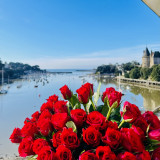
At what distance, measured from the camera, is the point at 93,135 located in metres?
0.44

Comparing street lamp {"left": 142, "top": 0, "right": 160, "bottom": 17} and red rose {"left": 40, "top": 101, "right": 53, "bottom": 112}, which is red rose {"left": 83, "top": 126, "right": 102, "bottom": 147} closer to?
red rose {"left": 40, "top": 101, "right": 53, "bottom": 112}

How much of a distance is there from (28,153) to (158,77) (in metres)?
24.0

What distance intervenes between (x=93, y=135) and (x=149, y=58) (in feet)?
113

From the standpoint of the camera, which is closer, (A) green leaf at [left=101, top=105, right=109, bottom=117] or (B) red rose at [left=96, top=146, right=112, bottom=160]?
(B) red rose at [left=96, top=146, right=112, bottom=160]

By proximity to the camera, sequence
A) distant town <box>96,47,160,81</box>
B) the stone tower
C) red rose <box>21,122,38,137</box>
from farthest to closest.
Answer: the stone tower, distant town <box>96,47,160,81</box>, red rose <box>21,122,38,137</box>

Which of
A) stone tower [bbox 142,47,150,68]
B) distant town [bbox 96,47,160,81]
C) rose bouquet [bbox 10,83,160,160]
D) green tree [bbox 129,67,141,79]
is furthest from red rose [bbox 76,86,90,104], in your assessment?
stone tower [bbox 142,47,150,68]

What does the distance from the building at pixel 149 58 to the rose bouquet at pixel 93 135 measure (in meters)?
31.6

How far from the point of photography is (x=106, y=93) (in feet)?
1.85

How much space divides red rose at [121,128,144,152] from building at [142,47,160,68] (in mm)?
31679

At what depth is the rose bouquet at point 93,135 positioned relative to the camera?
1.38 ft

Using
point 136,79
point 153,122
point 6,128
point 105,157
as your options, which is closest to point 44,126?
point 105,157

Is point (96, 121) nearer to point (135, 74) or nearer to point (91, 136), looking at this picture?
point (91, 136)

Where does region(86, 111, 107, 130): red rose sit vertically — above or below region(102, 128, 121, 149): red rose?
above

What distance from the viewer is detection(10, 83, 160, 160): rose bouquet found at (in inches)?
16.5
